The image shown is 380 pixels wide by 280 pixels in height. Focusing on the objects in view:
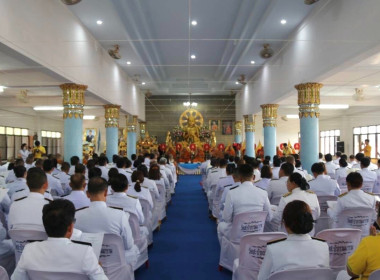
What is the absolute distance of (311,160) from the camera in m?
9.14

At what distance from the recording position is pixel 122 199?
11.9 feet

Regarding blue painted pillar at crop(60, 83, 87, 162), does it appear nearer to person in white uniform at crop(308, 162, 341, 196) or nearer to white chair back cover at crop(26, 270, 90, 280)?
person in white uniform at crop(308, 162, 341, 196)

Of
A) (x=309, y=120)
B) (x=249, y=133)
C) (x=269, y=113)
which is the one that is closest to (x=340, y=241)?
(x=309, y=120)

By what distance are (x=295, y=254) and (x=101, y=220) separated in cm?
152

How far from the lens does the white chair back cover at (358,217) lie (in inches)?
137

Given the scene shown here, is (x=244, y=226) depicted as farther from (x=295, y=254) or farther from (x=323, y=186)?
(x=323, y=186)

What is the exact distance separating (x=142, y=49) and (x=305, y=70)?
5.57 m

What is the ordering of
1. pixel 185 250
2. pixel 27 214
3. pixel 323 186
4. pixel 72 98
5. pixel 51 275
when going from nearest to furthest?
pixel 51 275, pixel 27 214, pixel 185 250, pixel 323 186, pixel 72 98

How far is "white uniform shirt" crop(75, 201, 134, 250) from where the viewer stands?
9.04 feet

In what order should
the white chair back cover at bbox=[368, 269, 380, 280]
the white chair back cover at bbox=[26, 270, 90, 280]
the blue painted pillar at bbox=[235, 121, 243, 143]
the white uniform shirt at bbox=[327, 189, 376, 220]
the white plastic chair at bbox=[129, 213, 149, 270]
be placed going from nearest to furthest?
the white chair back cover at bbox=[368, 269, 380, 280], the white chair back cover at bbox=[26, 270, 90, 280], the white plastic chair at bbox=[129, 213, 149, 270], the white uniform shirt at bbox=[327, 189, 376, 220], the blue painted pillar at bbox=[235, 121, 243, 143]

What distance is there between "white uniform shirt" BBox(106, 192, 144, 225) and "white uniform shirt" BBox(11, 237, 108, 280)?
5.37ft

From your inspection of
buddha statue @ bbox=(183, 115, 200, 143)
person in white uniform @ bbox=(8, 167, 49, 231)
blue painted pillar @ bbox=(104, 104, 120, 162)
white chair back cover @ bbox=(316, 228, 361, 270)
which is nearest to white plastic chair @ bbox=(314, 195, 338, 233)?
white chair back cover @ bbox=(316, 228, 361, 270)

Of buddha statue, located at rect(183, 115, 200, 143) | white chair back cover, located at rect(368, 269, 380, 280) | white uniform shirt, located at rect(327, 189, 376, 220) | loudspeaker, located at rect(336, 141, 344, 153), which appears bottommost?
white chair back cover, located at rect(368, 269, 380, 280)

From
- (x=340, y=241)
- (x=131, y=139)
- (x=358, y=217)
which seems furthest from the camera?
(x=131, y=139)
